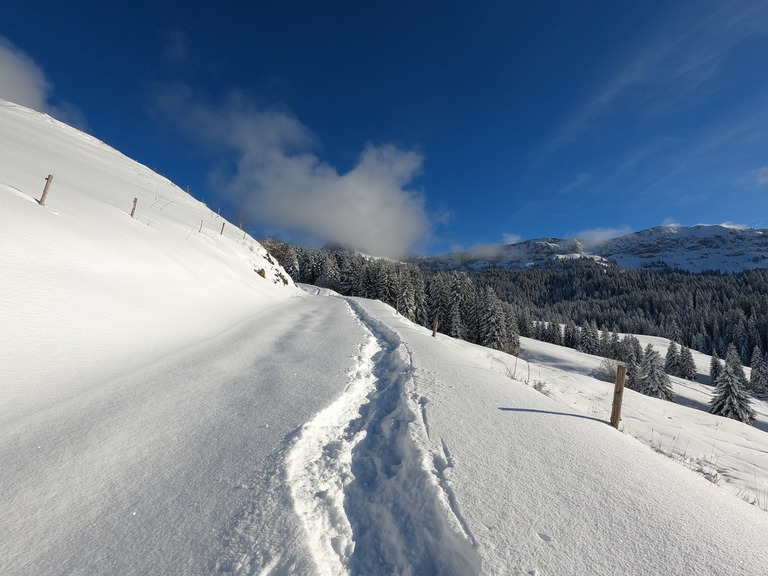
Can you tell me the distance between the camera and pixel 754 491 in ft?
17.2

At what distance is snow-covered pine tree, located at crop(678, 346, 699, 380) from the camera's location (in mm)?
62094

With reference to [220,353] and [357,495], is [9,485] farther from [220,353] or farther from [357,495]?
[220,353]

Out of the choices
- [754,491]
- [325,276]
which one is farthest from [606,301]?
[754,491]

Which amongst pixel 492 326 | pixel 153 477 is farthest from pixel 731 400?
pixel 153 477

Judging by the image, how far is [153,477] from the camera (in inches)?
117

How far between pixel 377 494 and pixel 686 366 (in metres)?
86.0

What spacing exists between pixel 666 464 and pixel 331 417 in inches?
182

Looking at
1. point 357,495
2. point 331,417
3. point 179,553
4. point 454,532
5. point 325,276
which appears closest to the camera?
point 179,553

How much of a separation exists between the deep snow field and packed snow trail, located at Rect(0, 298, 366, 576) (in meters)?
0.02

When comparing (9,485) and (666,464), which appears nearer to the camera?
(9,485)

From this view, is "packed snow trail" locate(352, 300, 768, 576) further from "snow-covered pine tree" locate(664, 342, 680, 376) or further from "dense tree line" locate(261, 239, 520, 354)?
"snow-covered pine tree" locate(664, 342, 680, 376)

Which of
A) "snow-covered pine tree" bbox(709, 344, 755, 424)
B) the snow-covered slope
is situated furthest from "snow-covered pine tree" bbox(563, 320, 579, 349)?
the snow-covered slope

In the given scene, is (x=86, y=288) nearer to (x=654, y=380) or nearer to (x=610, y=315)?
(x=654, y=380)

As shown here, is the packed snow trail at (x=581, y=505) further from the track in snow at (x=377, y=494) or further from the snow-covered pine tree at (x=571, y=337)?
the snow-covered pine tree at (x=571, y=337)
